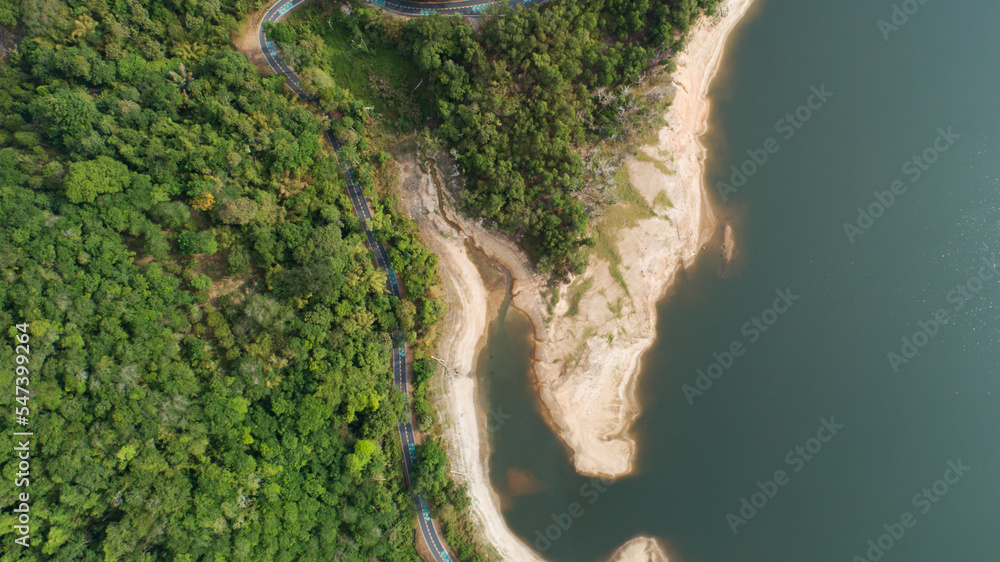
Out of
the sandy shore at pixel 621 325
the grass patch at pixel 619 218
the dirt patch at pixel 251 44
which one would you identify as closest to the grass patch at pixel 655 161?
the sandy shore at pixel 621 325

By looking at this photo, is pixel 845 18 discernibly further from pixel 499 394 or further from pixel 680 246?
pixel 499 394

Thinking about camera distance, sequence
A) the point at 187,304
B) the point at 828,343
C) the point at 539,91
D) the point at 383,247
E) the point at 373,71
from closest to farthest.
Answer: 1. the point at 187,304
2. the point at 539,91
3. the point at 383,247
4. the point at 373,71
5. the point at 828,343

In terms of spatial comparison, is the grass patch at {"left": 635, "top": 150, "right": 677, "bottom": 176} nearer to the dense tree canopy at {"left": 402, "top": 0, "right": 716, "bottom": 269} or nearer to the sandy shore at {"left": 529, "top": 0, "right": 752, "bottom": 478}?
the sandy shore at {"left": 529, "top": 0, "right": 752, "bottom": 478}

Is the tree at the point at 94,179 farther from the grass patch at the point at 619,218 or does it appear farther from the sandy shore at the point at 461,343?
the grass patch at the point at 619,218

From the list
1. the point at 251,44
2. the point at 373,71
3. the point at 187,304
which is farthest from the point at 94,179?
the point at 373,71

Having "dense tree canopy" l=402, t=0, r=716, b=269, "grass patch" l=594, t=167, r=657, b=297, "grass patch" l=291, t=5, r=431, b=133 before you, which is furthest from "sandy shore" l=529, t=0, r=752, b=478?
"grass patch" l=291, t=5, r=431, b=133

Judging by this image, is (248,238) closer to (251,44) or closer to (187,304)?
(187,304)
